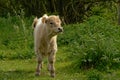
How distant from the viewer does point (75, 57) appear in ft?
42.9

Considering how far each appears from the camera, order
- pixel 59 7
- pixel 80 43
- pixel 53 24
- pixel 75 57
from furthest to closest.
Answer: pixel 59 7
pixel 80 43
pixel 75 57
pixel 53 24

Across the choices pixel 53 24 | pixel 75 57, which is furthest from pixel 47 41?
pixel 75 57

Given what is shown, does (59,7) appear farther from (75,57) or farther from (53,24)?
(53,24)

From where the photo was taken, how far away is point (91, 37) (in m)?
12.8

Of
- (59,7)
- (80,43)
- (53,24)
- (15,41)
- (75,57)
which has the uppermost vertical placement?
(59,7)

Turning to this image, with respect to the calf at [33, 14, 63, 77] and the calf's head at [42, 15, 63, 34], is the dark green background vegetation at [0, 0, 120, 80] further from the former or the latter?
the calf's head at [42, 15, 63, 34]

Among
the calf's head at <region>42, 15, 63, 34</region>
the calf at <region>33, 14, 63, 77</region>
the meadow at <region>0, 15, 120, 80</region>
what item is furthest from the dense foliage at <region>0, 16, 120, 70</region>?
the calf's head at <region>42, 15, 63, 34</region>

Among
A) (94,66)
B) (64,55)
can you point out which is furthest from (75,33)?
(94,66)

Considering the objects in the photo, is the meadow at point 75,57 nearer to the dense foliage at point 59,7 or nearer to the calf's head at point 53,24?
the calf's head at point 53,24

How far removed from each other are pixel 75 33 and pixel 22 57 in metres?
2.97

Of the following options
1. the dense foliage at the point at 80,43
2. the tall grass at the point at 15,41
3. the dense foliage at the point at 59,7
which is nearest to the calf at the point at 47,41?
the dense foliage at the point at 80,43

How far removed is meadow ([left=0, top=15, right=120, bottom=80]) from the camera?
38.3 feet

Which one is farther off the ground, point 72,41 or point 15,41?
point 15,41

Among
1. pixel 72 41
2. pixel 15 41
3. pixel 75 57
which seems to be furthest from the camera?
pixel 15 41
